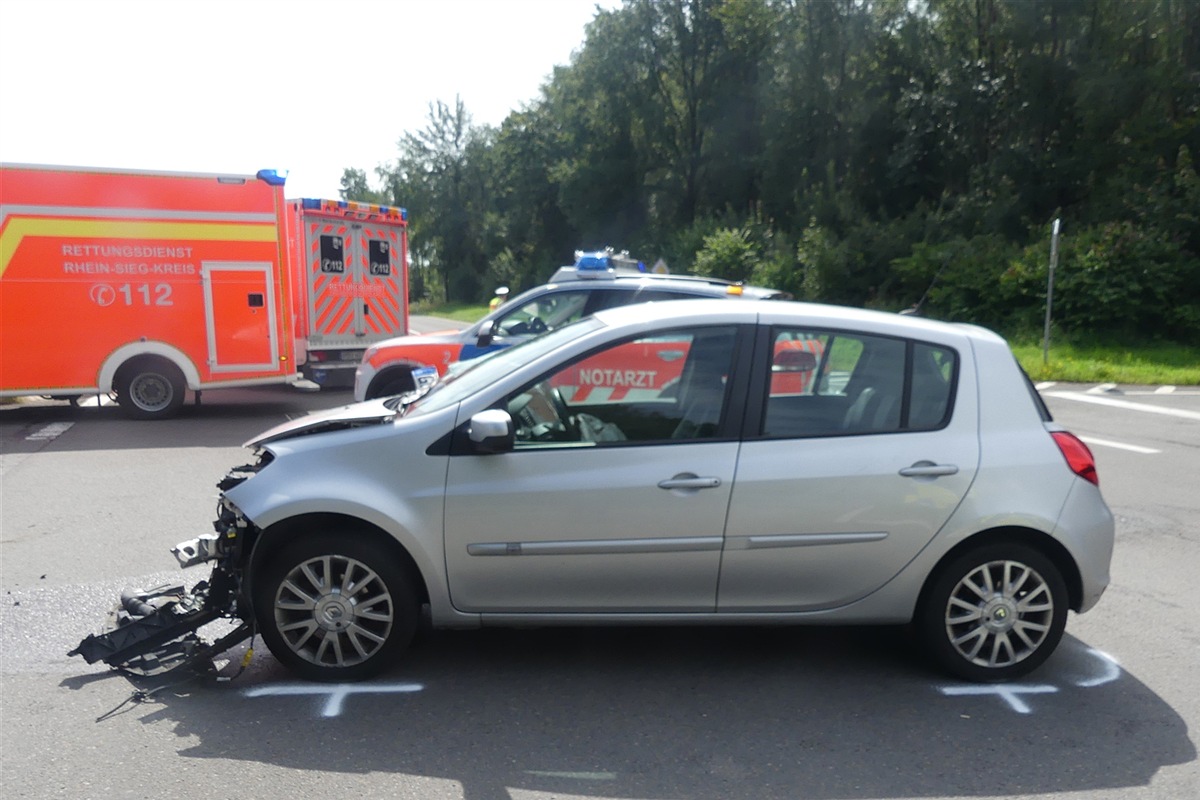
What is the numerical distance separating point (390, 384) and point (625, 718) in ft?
24.7

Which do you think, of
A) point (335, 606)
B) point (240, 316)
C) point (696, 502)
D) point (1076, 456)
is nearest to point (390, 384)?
point (240, 316)

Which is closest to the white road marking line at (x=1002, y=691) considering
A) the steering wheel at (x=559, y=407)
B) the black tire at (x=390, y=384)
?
the steering wheel at (x=559, y=407)

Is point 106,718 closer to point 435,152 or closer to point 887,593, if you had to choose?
point 887,593

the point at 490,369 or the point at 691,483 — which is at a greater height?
the point at 490,369

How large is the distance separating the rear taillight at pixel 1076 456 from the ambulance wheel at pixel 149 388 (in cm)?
1107

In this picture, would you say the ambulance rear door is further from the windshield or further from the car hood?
the car hood

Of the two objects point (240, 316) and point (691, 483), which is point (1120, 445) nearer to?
point (691, 483)

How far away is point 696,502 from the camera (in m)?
4.30

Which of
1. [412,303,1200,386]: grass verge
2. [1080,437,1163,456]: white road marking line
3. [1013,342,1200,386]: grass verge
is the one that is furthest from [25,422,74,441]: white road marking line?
[1013,342,1200,386]: grass verge

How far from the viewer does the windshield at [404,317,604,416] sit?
15.1ft

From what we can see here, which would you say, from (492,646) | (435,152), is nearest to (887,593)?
(492,646)

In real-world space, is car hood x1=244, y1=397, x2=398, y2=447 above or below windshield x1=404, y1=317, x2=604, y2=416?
below

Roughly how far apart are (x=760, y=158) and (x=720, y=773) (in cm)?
4058

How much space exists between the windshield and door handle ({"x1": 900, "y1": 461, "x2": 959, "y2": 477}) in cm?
150
